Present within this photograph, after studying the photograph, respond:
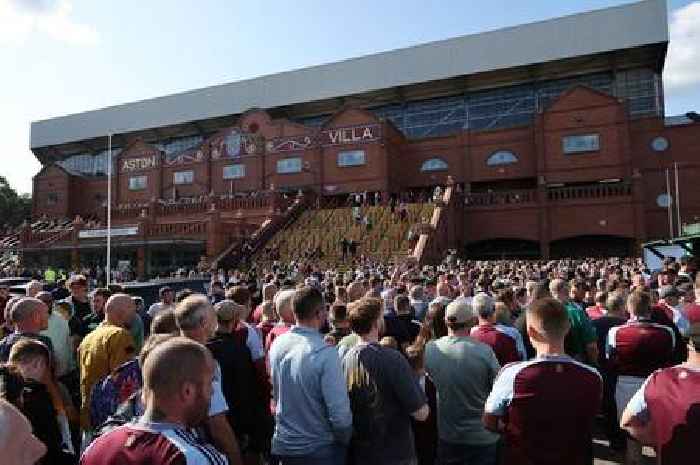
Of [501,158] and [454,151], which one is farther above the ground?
[454,151]

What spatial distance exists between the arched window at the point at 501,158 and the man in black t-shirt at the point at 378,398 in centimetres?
3873

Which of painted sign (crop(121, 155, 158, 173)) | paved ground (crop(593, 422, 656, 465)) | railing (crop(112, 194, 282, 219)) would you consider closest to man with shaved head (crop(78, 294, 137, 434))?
paved ground (crop(593, 422, 656, 465))

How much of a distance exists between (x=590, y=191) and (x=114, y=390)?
36.6 meters

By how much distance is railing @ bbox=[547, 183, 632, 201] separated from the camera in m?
34.5

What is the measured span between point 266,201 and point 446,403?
3330 cm

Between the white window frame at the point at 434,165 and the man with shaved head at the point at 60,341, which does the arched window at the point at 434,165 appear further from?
the man with shaved head at the point at 60,341

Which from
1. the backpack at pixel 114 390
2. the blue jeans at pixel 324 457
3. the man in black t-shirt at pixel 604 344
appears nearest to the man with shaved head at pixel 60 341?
the backpack at pixel 114 390

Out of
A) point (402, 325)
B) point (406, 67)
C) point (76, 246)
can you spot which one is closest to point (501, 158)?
point (406, 67)

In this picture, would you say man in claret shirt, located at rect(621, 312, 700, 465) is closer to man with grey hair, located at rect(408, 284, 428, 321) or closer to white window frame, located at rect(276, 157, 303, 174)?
man with grey hair, located at rect(408, 284, 428, 321)

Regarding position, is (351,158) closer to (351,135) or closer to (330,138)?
(351,135)

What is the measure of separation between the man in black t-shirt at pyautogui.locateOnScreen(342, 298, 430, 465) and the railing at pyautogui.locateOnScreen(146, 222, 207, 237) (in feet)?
100

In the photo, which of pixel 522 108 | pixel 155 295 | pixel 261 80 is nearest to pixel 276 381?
pixel 155 295

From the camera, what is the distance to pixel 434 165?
42656mm

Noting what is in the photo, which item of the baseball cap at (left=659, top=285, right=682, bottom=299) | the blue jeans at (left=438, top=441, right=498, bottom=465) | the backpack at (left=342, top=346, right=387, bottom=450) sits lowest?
the blue jeans at (left=438, top=441, right=498, bottom=465)
